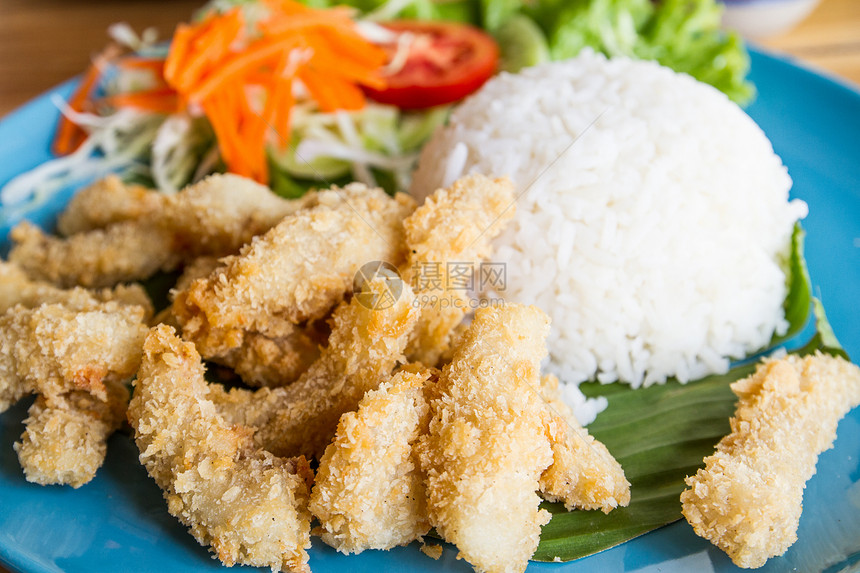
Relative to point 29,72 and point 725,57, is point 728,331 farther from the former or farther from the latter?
point 29,72

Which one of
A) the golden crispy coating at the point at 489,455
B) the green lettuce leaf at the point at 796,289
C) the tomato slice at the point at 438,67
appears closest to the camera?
the golden crispy coating at the point at 489,455

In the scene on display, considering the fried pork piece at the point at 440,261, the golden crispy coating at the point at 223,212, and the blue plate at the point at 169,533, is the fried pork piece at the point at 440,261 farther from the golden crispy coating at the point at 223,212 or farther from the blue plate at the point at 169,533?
the blue plate at the point at 169,533

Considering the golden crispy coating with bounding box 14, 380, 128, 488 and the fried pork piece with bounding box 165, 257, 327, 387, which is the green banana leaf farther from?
the golden crispy coating with bounding box 14, 380, 128, 488

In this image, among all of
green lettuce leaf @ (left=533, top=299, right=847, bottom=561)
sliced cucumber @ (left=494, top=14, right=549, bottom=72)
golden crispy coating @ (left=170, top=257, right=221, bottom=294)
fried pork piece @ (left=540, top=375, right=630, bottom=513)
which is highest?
sliced cucumber @ (left=494, top=14, right=549, bottom=72)

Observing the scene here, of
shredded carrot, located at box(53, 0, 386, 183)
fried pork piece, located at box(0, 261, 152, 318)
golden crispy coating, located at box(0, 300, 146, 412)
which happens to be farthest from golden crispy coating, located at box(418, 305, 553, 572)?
shredded carrot, located at box(53, 0, 386, 183)

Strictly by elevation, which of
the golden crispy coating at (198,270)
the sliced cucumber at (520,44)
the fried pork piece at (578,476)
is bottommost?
the fried pork piece at (578,476)

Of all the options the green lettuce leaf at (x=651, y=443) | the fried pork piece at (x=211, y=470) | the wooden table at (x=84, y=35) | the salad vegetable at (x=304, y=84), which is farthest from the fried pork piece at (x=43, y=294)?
the wooden table at (x=84, y=35)

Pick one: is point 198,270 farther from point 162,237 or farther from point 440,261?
point 440,261
